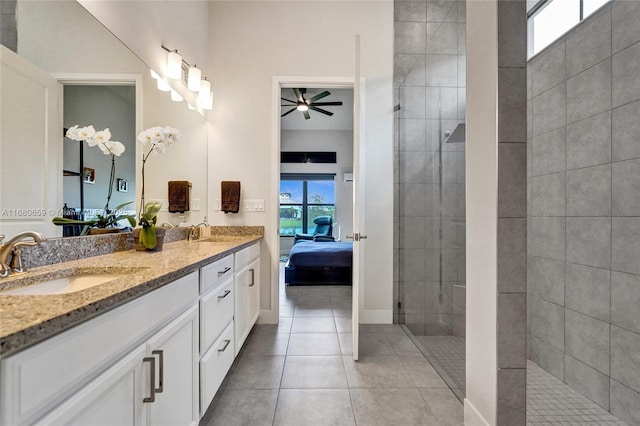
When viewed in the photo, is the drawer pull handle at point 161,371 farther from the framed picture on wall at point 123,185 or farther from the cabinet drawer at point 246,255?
the framed picture on wall at point 123,185

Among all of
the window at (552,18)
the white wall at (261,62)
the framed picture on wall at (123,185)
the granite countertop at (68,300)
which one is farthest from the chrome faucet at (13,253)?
the window at (552,18)

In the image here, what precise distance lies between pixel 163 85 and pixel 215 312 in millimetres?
1716

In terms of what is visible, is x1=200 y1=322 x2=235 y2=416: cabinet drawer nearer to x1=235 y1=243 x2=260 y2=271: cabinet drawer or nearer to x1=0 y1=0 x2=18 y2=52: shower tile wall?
x1=235 y1=243 x2=260 y2=271: cabinet drawer

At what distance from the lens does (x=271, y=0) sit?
2.62 metres

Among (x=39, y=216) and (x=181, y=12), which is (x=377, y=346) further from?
(x=181, y=12)

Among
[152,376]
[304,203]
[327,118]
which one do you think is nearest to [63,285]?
[152,376]

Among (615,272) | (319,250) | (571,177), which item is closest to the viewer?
(615,272)

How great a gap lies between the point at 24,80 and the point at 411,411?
2.30 metres

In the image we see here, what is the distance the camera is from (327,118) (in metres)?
5.93

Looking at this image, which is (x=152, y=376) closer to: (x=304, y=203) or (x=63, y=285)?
(x=63, y=285)

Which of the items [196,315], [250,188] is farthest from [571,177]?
[250,188]

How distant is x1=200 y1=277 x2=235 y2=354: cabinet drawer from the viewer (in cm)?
127

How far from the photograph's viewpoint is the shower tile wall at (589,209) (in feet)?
4.58

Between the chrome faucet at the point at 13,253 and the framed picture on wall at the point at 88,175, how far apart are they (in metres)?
0.43
